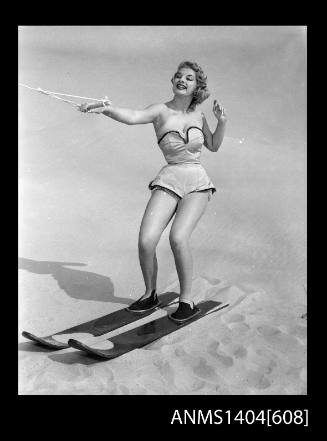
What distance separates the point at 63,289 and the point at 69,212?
2087 millimetres

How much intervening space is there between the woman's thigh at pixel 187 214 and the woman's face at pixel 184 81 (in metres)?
0.74

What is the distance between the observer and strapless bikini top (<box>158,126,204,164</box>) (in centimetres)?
377

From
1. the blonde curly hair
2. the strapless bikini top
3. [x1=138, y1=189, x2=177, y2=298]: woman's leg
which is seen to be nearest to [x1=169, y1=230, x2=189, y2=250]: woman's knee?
[x1=138, y1=189, x2=177, y2=298]: woman's leg

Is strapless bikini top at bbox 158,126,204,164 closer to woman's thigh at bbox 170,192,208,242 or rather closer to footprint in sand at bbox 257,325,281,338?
woman's thigh at bbox 170,192,208,242

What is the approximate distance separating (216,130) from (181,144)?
1.05 feet

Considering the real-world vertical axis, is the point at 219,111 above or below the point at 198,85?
below

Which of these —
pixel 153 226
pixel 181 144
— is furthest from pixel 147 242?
pixel 181 144

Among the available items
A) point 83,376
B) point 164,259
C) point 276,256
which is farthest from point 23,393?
point 276,256

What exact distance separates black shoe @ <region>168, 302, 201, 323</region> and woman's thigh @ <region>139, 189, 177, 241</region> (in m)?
0.52

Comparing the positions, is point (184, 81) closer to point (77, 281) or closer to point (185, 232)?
point (185, 232)

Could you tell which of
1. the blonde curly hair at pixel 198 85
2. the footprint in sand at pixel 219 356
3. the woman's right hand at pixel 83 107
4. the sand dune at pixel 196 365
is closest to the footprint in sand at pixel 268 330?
the sand dune at pixel 196 365

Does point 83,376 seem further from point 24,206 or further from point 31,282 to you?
point 24,206

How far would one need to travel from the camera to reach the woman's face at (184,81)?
12.3ft

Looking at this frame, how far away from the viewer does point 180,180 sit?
3812 millimetres
